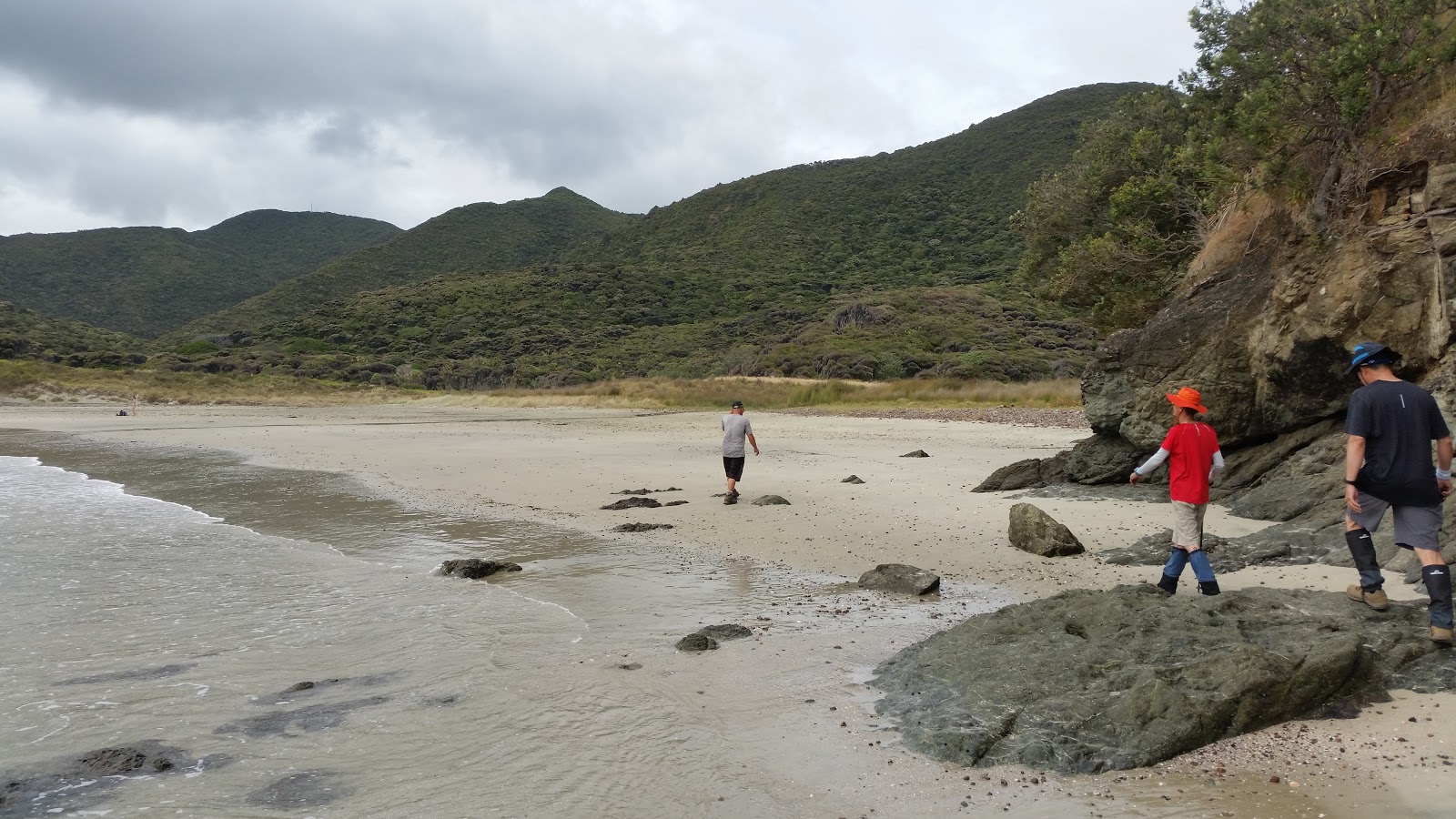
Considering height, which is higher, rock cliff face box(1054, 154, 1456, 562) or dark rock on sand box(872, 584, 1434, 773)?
rock cliff face box(1054, 154, 1456, 562)

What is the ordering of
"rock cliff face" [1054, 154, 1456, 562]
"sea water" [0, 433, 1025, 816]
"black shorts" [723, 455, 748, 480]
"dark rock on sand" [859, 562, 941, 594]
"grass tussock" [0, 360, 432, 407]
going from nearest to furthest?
"sea water" [0, 433, 1025, 816] → "dark rock on sand" [859, 562, 941, 594] → "rock cliff face" [1054, 154, 1456, 562] → "black shorts" [723, 455, 748, 480] → "grass tussock" [0, 360, 432, 407]

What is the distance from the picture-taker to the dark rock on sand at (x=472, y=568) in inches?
347

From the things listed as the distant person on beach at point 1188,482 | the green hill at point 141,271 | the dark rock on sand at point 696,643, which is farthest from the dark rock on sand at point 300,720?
the green hill at point 141,271

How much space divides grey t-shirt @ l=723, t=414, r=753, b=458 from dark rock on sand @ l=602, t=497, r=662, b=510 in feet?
4.35

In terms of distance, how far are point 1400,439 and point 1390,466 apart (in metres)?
0.17

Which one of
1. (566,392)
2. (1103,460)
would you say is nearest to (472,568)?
(1103,460)

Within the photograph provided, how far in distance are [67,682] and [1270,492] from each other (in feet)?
35.8

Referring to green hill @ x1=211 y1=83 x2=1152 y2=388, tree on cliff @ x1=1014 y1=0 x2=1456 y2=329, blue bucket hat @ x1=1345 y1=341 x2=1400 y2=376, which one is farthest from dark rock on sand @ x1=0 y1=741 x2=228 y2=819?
green hill @ x1=211 y1=83 x2=1152 y2=388

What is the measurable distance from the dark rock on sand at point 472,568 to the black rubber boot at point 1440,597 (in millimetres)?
7413

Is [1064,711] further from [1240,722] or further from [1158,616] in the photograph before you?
[1158,616]

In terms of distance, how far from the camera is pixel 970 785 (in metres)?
4.05

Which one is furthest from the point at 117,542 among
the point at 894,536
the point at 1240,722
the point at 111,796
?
the point at 1240,722

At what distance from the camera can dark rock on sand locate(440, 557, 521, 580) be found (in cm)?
881

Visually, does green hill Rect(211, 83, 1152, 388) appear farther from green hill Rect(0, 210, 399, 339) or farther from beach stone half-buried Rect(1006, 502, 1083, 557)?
beach stone half-buried Rect(1006, 502, 1083, 557)
